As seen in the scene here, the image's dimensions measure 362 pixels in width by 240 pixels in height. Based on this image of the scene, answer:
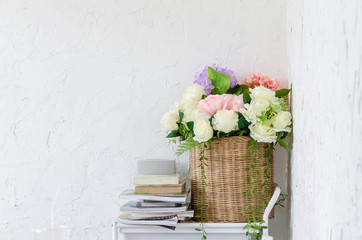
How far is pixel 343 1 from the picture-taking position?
0.71m

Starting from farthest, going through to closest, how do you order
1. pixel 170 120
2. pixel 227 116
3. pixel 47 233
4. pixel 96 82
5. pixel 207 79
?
pixel 96 82
pixel 207 79
pixel 170 120
pixel 227 116
pixel 47 233

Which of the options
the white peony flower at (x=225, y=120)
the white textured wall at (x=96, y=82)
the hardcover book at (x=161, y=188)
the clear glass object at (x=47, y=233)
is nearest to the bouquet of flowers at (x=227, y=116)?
the white peony flower at (x=225, y=120)

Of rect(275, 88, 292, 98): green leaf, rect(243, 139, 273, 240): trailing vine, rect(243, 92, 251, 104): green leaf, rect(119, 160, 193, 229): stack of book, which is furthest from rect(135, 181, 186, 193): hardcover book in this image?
rect(275, 88, 292, 98): green leaf

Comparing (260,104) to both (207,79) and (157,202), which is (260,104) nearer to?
(207,79)

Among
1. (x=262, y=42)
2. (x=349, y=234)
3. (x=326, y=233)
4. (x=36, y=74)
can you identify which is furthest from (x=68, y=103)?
(x=349, y=234)

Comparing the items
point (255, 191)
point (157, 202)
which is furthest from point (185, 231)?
point (255, 191)

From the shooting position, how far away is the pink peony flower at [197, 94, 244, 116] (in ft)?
4.54

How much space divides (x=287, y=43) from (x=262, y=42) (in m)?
0.10

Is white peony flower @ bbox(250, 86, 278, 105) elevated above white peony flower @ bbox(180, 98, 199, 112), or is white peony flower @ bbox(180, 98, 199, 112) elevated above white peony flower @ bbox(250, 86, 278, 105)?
white peony flower @ bbox(250, 86, 278, 105)

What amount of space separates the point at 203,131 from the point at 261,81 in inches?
14.3

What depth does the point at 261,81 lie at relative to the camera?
1.56 m

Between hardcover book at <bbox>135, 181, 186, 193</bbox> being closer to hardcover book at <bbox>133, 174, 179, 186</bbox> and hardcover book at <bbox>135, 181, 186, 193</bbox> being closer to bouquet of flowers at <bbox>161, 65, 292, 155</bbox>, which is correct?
hardcover book at <bbox>133, 174, 179, 186</bbox>

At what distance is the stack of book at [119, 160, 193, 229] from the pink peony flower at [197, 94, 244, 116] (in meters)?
0.24

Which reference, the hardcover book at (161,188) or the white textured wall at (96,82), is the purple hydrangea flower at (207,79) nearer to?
the white textured wall at (96,82)
